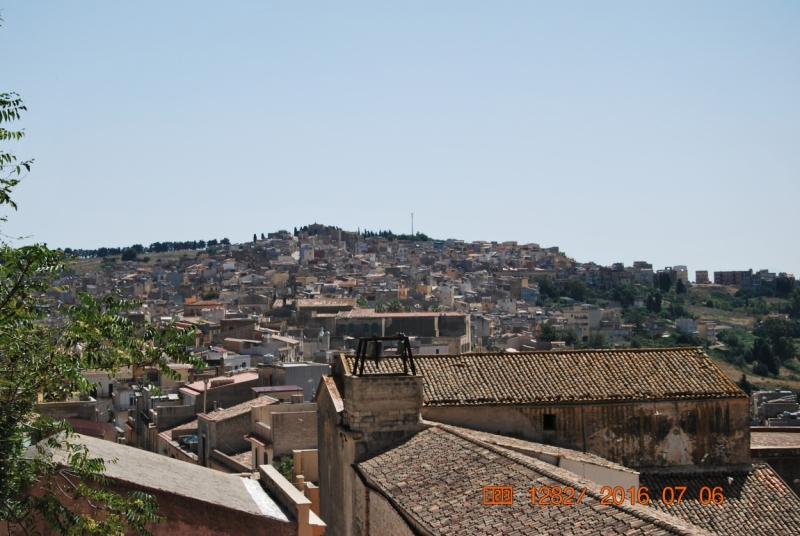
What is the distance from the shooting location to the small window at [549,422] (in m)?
18.5

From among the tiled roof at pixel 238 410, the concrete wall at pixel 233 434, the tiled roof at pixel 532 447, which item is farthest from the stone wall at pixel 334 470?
the tiled roof at pixel 238 410

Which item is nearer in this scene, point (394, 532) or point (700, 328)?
point (394, 532)

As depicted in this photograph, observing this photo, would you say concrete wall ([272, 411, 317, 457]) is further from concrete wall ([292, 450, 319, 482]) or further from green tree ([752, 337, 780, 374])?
green tree ([752, 337, 780, 374])

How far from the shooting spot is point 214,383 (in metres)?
38.0

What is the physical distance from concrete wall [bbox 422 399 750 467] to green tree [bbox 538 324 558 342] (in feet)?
244

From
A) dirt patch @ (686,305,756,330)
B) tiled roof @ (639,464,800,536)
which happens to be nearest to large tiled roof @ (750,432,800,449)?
tiled roof @ (639,464,800,536)

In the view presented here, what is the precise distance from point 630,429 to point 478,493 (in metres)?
6.74

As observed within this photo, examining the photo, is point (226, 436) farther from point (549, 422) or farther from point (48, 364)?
point (48, 364)

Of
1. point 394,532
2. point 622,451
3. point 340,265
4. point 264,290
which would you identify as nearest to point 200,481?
point 394,532

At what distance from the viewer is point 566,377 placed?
19312 mm

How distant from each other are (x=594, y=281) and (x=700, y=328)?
Answer: 1849 inches

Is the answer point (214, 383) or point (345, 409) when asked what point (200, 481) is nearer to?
point (345, 409)

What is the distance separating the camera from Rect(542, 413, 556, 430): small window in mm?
18500

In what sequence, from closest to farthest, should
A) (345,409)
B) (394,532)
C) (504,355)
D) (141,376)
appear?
(394,532), (345,409), (504,355), (141,376)
